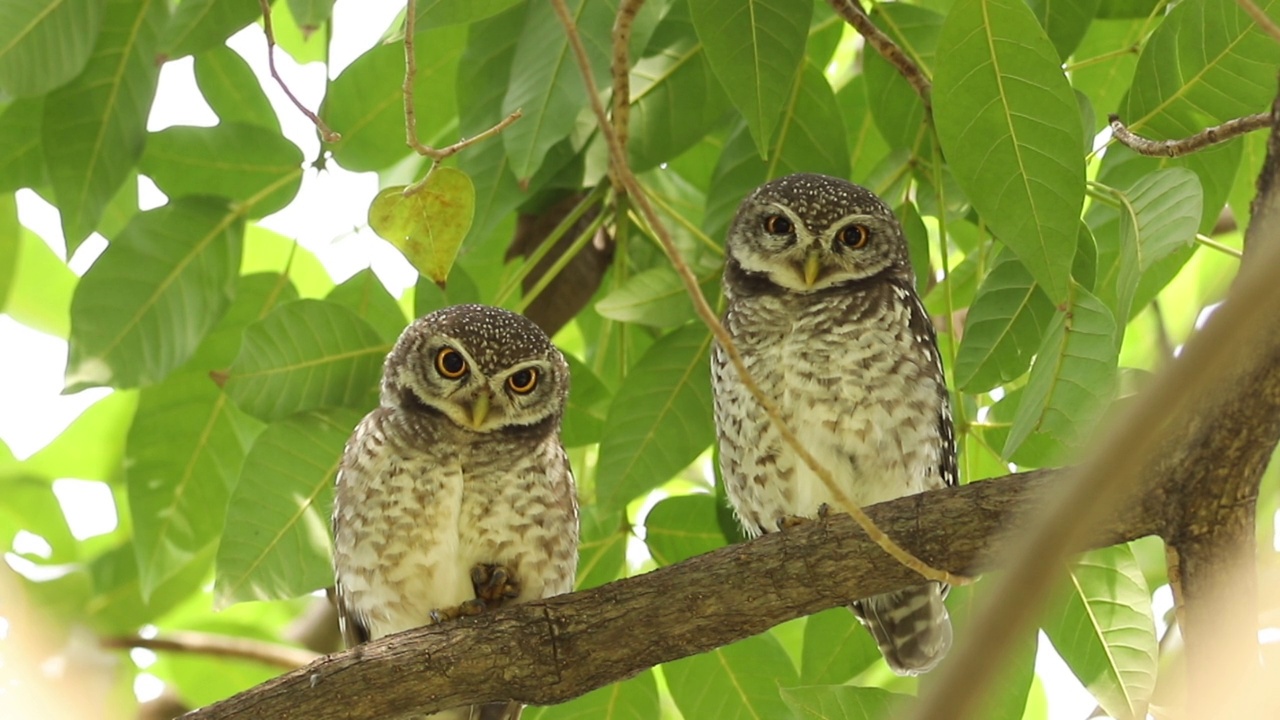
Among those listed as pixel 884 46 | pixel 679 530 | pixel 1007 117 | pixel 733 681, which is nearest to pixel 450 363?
pixel 679 530

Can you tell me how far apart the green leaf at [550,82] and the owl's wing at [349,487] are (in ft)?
2.64

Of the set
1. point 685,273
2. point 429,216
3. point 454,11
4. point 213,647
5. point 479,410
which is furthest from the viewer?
point 213,647

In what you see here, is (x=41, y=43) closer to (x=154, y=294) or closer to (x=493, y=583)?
(x=154, y=294)

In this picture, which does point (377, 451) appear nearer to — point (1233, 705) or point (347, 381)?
point (347, 381)

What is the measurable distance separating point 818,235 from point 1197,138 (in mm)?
1310

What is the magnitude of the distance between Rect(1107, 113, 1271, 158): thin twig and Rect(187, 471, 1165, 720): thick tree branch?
1.95 ft

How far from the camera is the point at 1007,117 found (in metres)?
2.52

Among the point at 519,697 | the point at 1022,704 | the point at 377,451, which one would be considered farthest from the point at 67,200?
the point at 1022,704

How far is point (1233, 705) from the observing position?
4.09ft

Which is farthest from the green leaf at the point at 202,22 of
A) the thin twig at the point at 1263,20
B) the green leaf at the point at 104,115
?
the thin twig at the point at 1263,20

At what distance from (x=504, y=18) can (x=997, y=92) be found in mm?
1432

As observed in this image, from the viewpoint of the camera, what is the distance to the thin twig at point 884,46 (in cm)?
299

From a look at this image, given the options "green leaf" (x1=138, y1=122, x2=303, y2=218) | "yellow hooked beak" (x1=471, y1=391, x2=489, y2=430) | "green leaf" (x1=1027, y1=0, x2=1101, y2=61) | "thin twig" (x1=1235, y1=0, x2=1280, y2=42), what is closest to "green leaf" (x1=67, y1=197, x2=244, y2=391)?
"green leaf" (x1=138, y1=122, x2=303, y2=218)

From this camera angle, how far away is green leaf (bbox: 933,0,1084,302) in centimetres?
245
